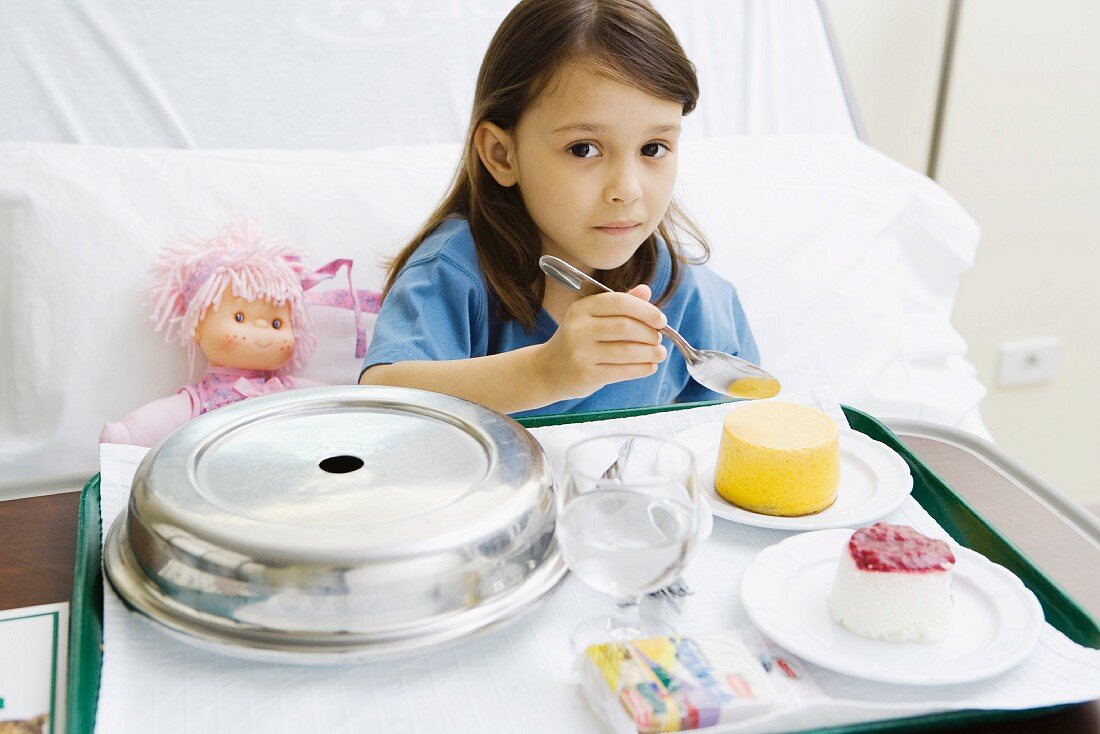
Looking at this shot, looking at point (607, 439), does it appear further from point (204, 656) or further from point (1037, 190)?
point (1037, 190)

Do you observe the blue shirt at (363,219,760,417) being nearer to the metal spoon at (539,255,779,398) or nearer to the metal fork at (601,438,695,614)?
the metal spoon at (539,255,779,398)

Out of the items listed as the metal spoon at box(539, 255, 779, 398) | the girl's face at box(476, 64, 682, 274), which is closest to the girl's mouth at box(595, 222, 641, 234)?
the girl's face at box(476, 64, 682, 274)

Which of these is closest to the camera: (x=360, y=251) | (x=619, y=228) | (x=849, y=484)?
(x=849, y=484)

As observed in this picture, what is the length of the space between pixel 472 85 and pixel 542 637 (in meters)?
1.19

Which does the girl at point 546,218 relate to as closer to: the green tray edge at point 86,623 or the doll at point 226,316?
the doll at point 226,316

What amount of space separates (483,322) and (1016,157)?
5.06ft

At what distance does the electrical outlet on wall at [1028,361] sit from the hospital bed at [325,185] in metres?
0.87

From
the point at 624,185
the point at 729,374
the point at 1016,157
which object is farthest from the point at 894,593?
the point at 1016,157

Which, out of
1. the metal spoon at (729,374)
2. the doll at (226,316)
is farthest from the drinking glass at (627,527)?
the doll at (226,316)

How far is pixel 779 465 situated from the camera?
0.84 meters

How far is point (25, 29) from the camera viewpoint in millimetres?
1507

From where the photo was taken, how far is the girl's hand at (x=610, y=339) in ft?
3.14

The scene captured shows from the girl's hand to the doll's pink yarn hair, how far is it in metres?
0.44

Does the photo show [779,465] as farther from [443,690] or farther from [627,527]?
[443,690]
